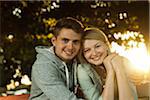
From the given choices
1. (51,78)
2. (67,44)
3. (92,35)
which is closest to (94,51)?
(92,35)

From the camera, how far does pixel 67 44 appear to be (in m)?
2.04

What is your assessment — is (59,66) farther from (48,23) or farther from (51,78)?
(48,23)

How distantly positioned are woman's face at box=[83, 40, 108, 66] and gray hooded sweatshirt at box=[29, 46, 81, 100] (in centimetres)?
10

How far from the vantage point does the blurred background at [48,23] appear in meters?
4.96

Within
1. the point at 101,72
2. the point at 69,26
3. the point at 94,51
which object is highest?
the point at 69,26

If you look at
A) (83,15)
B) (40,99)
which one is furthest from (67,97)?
(83,15)

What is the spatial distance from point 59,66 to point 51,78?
12 cm

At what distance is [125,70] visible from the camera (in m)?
2.16

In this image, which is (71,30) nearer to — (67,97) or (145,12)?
(67,97)

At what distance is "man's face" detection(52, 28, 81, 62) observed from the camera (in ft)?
6.70

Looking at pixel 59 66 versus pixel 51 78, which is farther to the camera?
pixel 59 66

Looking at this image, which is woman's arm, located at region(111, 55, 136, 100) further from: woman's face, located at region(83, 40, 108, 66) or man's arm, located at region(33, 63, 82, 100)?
man's arm, located at region(33, 63, 82, 100)

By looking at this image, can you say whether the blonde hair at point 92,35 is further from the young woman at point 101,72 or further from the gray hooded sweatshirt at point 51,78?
the gray hooded sweatshirt at point 51,78

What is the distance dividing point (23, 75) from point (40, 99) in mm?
3104
